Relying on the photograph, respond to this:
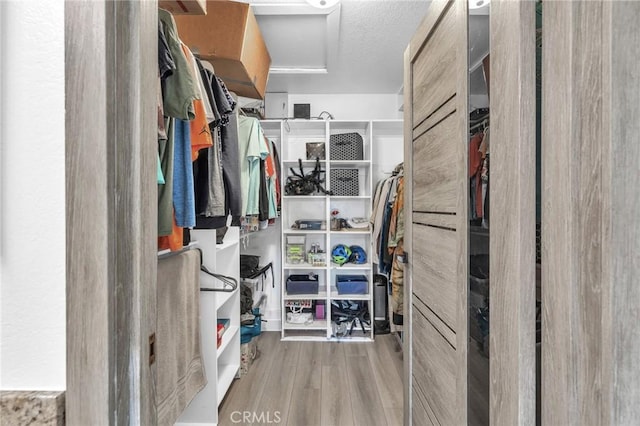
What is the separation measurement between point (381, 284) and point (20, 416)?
8.99 ft

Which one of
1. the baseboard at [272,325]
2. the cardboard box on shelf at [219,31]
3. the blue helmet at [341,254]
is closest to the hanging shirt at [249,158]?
the cardboard box on shelf at [219,31]

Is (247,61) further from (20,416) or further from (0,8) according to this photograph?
(20,416)

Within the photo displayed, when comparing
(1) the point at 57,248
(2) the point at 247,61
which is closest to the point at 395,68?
(2) the point at 247,61

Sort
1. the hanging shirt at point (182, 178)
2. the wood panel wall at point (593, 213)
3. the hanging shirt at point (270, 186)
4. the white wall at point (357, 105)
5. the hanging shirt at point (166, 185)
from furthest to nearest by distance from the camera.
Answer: the white wall at point (357, 105) < the hanging shirt at point (270, 186) < the hanging shirt at point (182, 178) < the hanging shirt at point (166, 185) < the wood panel wall at point (593, 213)

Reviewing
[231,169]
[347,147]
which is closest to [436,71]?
[231,169]

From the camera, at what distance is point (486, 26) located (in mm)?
743

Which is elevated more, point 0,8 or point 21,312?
point 0,8

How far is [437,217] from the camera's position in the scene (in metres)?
1.06

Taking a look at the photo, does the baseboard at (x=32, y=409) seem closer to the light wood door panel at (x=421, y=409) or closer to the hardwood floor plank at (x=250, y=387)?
the light wood door panel at (x=421, y=409)

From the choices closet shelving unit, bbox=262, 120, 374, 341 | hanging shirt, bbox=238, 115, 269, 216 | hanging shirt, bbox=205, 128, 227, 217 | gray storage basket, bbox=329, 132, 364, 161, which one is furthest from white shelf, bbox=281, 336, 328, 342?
hanging shirt, bbox=205, 128, 227, 217

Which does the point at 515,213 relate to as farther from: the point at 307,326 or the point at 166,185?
the point at 307,326

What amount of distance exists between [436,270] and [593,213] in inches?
24.4

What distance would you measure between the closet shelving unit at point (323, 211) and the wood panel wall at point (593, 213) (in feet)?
7.61

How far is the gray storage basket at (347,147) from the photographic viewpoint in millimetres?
2951
